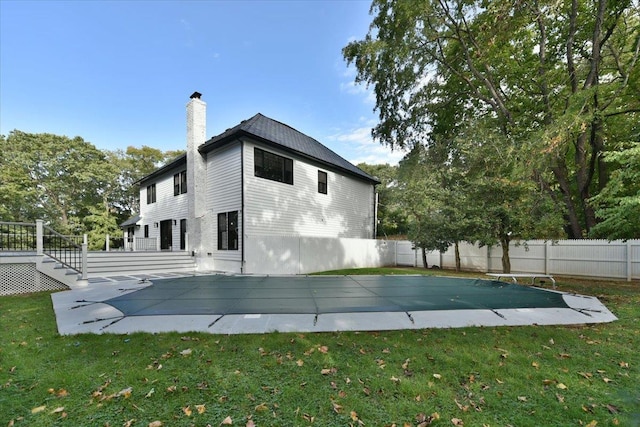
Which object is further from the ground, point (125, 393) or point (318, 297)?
point (125, 393)

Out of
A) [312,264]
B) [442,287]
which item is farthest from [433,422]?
[312,264]

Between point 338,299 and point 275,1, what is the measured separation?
1279 centimetres

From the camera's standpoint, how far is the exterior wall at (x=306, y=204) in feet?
36.4

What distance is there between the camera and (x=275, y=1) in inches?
465

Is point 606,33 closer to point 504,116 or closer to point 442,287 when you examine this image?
point 504,116

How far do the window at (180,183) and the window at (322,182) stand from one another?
23.0 ft

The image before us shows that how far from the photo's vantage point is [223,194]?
11.7 m

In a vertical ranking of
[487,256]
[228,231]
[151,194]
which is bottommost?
[487,256]

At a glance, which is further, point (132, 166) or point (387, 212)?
point (132, 166)

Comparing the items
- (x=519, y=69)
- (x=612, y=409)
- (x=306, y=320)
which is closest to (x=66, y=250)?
(x=306, y=320)

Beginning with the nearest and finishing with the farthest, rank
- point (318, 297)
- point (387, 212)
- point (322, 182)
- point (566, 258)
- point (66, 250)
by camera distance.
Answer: point (318, 297) → point (66, 250) → point (566, 258) → point (322, 182) → point (387, 212)

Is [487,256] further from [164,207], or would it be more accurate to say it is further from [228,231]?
[164,207]

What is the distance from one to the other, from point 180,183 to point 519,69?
17694 millimetres

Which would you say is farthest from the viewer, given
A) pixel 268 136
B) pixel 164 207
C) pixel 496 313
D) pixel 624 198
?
pixel 164 207
